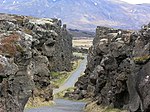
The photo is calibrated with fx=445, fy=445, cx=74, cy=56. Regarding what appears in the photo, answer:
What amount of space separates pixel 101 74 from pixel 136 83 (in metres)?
41.9

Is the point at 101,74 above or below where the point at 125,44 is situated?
below

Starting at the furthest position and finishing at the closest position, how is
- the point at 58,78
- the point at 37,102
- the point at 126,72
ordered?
the point at 58,78 → the point at 37,102 → the point at 126,72

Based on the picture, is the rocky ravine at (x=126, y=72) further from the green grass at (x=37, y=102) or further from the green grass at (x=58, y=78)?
the green grass at (x=58, y=78)

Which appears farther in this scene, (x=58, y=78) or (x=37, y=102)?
(x=58, y=78)

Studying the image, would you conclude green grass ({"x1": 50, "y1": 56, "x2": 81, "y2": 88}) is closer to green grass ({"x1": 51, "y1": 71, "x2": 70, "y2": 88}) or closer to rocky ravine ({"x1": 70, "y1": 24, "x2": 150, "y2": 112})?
green grass ({"x1": 51, "y1": 71, "x2": 70, "y2": 88})

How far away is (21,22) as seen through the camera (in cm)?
12506

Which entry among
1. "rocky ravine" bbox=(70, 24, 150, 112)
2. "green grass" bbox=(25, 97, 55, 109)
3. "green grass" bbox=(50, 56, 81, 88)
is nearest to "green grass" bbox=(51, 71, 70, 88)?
"green grass" bbox=(50, 56, 81, 88)

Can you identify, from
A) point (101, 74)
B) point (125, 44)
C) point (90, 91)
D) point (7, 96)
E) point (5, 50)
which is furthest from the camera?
point (90, 91)

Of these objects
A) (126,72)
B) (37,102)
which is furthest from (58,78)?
(126,72)

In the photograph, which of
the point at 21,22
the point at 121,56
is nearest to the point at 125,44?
the point at 121,56

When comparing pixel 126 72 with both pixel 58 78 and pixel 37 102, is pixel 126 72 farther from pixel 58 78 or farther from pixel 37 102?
pixel 58 78

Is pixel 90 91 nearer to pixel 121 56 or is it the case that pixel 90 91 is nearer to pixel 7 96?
pixel 121 56

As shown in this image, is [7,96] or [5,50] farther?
[5,50]

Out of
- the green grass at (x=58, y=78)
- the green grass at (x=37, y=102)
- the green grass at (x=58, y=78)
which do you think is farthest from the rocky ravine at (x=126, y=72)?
the green grass at (x=58, y=78)
